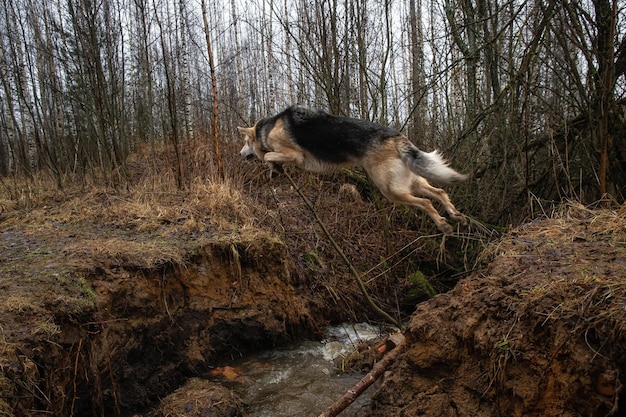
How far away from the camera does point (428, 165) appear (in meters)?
4.83

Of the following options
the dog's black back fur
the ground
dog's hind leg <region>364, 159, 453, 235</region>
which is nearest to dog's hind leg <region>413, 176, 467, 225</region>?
dog's hind leg <region>364, 159, 453, 235</region>

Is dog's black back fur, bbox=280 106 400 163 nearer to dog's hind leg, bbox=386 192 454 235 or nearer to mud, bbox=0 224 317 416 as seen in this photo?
dog's hind leg, bbox=386 192 454 235

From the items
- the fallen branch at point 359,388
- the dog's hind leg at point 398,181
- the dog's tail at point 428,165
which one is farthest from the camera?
the dog's hind leg at point 398,181

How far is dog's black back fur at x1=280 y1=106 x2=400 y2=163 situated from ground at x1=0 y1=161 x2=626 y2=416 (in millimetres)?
1915

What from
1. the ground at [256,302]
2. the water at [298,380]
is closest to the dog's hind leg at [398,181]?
the ground at [256,302]

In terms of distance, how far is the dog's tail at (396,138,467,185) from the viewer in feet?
15.3

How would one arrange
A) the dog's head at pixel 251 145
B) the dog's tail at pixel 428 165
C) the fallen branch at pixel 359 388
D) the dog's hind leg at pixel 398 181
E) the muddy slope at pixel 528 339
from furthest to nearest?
the dog's head at pixel 251 145 → the dog's hind leg at pixel 398 181 → the dog's tail at pixel 428 165 → the fallen branch at pixel 359 388 → the muddy slope at pixel 528 339

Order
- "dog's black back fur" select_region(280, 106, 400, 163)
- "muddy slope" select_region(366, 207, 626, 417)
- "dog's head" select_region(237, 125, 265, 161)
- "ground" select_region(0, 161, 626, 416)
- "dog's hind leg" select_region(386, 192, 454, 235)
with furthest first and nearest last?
"dog's head" select_region(237, 125, 265, 161) → "dog's black back fur" select_region(280, 106, 400, 163) → "dog's hind leg" select_region(386, 192, 454, 235) → "ground" select_region(0, 161, 626, 416) → "muddy slope" select_region(366, 207, 626, 417)

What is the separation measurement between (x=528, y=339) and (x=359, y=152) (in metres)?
3.08

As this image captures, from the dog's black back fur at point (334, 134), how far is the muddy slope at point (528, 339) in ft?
7.01

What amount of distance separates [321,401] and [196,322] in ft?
6.67

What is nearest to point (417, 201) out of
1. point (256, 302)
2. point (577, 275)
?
point (577, 275)

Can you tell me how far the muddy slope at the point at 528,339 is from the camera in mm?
2441

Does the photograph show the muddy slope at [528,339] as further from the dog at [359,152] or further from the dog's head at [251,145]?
the dog's head at [251,145]
